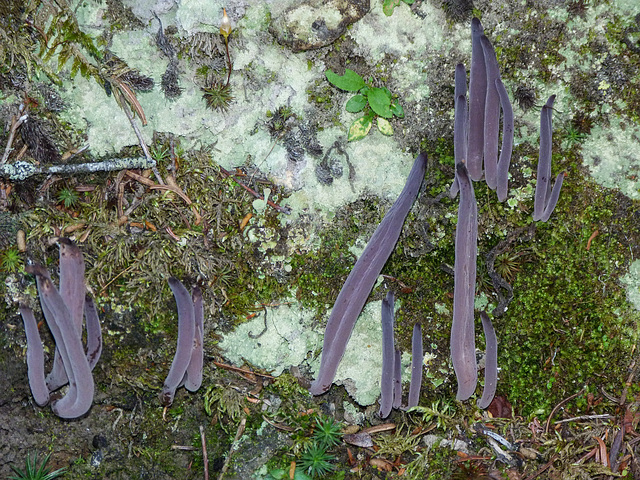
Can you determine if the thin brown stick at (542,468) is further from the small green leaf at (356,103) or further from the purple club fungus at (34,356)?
the purple club fungus at (34,356)

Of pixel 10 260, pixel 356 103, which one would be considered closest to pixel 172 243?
pixel 10 260

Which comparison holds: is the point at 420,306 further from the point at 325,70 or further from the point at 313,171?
the point at 325,70

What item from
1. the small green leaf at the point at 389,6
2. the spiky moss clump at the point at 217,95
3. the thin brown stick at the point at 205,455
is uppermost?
the small green leaf at the point at 389,6

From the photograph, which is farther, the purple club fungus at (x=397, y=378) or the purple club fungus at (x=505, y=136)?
the purple club fungus at (x=397, y=378)

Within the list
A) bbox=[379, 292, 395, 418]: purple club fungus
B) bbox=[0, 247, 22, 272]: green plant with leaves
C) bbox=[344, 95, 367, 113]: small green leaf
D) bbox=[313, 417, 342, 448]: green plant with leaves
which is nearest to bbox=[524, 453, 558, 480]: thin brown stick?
bbox=[379, 292, 395, 418]: purple club fungus

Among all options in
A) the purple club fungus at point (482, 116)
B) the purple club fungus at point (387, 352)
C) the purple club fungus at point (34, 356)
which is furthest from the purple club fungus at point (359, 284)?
the purple club fungus at point (34, 356)

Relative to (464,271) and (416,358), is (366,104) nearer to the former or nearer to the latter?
(464,271)

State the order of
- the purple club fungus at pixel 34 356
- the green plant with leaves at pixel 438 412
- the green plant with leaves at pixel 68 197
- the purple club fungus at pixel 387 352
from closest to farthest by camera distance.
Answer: the purple club fungus at pixel 34 356
the purple club fungus at pixel 387 352
the green plant with leaves at pixel 68 197
the green plant with leaves at pixel 438 412

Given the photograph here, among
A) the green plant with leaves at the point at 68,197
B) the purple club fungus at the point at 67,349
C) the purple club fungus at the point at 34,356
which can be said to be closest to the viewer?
the purple club fungus at the point at 67,349

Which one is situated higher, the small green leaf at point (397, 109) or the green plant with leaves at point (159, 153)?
the small green leaf at point (397, 109)
